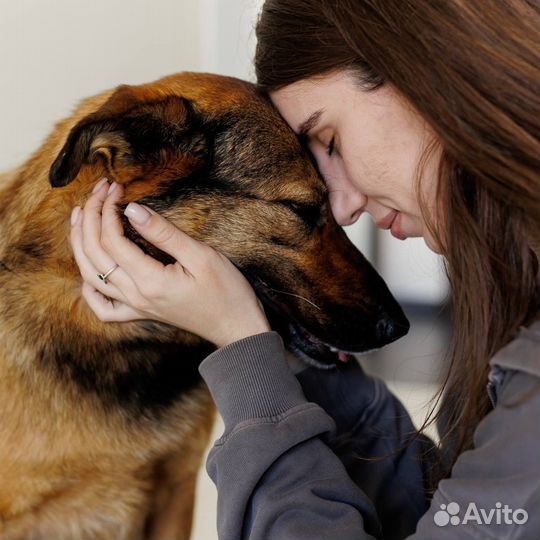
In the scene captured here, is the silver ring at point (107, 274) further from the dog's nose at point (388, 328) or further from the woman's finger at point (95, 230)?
the dog's nose at point (388, 328)

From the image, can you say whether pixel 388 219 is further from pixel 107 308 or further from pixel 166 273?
pixel 107 308

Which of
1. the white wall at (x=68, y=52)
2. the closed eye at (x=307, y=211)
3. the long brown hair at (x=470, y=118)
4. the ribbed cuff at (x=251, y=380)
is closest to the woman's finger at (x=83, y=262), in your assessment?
the ribbed cuff at (x=251, y=380)

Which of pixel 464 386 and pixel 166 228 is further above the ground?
pixel 166 228

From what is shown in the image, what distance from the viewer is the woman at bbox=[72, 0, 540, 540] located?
0.89 m

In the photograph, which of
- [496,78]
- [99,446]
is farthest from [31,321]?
[496,78]

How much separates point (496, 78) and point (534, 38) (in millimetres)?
72

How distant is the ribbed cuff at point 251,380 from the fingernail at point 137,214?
0.74 ft

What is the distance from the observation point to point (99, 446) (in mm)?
1267

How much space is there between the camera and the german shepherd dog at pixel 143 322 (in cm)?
118

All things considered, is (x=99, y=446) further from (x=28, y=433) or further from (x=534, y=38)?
(x=534, y=38)

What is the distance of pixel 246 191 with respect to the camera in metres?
1.20

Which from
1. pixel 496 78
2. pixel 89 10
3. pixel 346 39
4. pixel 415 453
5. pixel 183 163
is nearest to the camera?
pixel 496 78

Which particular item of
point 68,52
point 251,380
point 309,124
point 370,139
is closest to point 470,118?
point 370,139

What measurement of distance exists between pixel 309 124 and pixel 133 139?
27 cm
